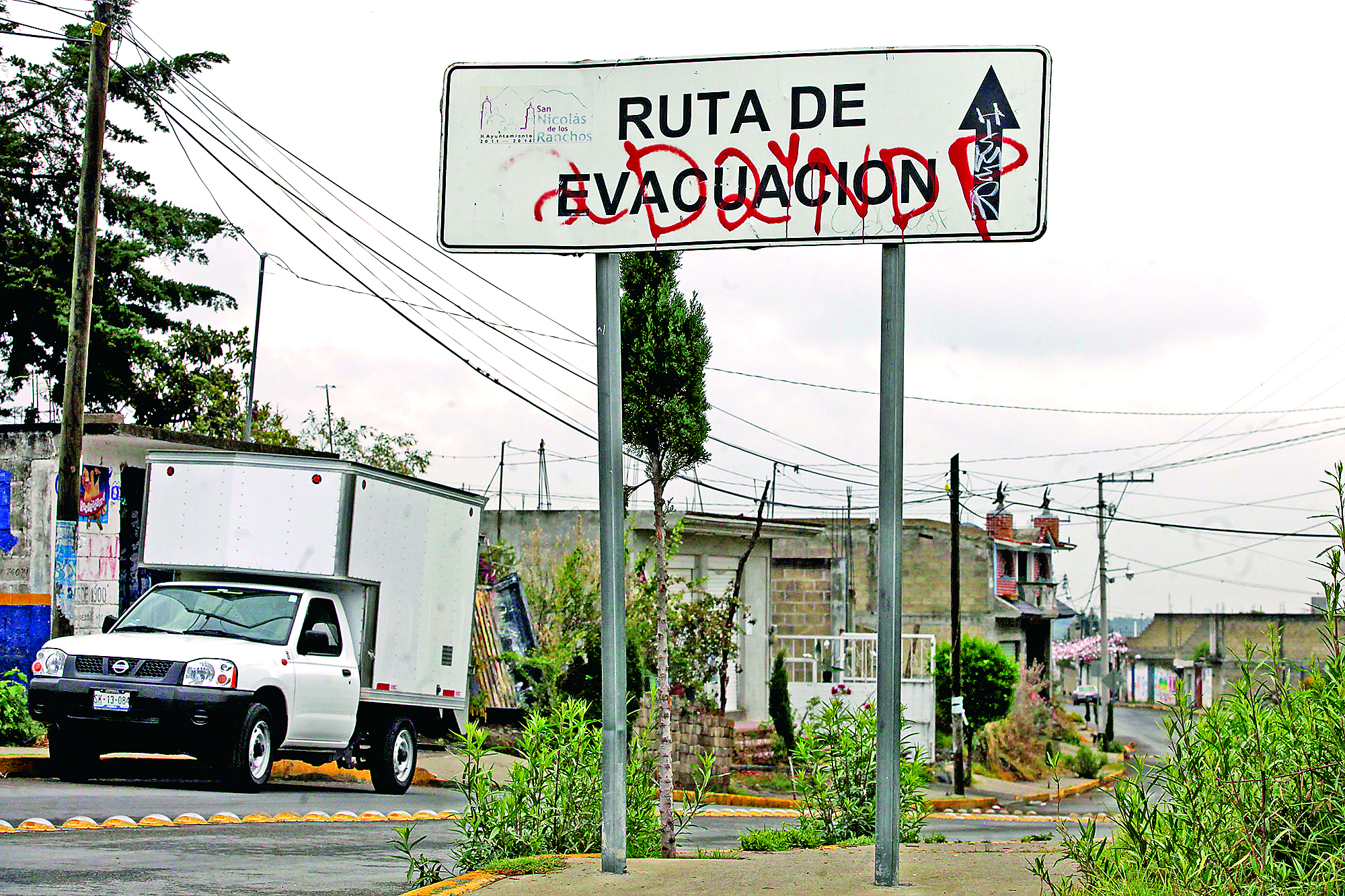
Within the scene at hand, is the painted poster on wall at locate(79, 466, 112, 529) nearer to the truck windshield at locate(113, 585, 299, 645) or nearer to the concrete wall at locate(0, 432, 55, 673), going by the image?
the concrete wall at locate(0, 432, 55, 673)

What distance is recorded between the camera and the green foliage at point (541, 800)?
7.23m

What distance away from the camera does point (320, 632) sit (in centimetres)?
1441

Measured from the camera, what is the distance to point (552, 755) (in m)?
7.44

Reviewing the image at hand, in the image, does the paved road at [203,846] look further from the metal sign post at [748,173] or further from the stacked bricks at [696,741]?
the stacked bricks at [696,741]

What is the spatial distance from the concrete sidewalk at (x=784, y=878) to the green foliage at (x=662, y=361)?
3.47m

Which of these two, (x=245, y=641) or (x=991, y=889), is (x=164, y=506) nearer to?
(x=245, y=641)

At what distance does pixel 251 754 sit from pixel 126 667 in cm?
141

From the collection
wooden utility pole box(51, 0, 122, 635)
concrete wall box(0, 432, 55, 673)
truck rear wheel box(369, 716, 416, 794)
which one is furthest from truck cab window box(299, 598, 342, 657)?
concrete wall box(0, 432, 55, 673)

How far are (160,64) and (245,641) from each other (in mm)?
10126

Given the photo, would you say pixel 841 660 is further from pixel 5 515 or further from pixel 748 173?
pixel 748 173

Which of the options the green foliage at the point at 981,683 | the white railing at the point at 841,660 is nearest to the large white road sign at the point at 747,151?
the white railing at the point at 841,660

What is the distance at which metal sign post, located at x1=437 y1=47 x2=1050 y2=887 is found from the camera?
19.6 feet

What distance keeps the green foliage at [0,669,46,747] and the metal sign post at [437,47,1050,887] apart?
12.6m

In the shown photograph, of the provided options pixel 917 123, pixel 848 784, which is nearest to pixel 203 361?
pixel 848 784
